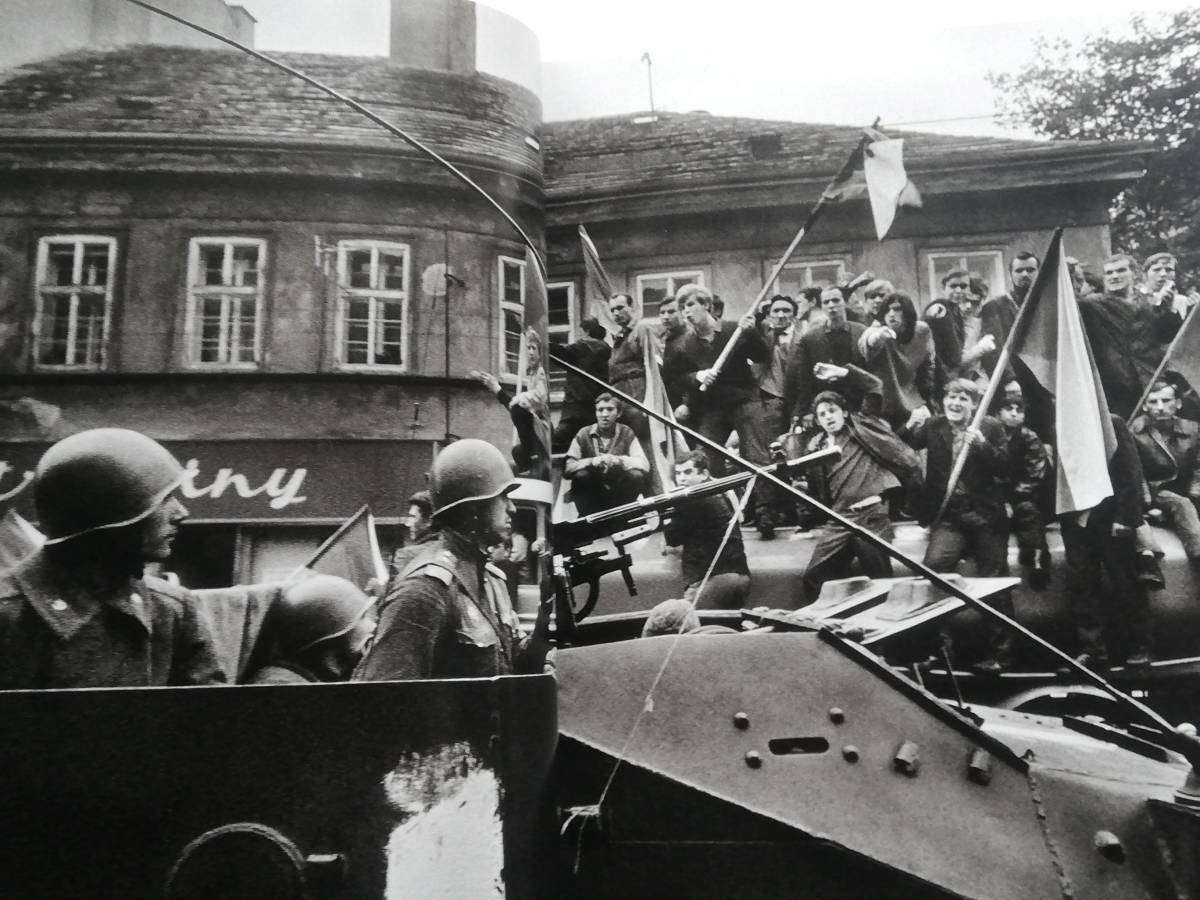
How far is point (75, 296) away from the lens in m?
2.48

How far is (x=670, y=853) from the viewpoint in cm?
237

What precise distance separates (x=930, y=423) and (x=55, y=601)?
325 centimetres

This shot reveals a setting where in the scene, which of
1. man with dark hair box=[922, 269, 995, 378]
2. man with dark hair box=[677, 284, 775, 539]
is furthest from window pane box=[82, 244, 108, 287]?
man with dark hair box=[922, 269, 995, 378]

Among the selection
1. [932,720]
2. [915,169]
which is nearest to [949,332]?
[915,169]

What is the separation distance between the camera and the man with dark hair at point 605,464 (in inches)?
145

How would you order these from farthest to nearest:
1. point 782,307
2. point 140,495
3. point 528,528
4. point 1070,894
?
1. point 782,307
2. point 528,528
3. point 1070,894
4. point 140,495

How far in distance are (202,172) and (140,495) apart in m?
1.02

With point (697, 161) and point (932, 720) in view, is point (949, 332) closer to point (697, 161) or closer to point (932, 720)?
point (697, 161)

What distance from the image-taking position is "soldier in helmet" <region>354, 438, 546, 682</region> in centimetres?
246

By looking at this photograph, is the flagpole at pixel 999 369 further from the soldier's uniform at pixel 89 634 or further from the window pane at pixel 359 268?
the soldier's uniform at pixel 89 634

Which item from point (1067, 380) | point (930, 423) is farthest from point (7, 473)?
point (1067, 380)

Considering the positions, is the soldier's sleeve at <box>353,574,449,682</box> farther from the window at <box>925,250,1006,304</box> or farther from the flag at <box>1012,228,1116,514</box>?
the flag at <box>1012,228,1116,514</box>

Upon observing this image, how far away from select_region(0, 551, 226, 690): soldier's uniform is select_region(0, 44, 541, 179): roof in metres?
1.28

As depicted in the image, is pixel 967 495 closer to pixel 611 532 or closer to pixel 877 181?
pixel 877 181
